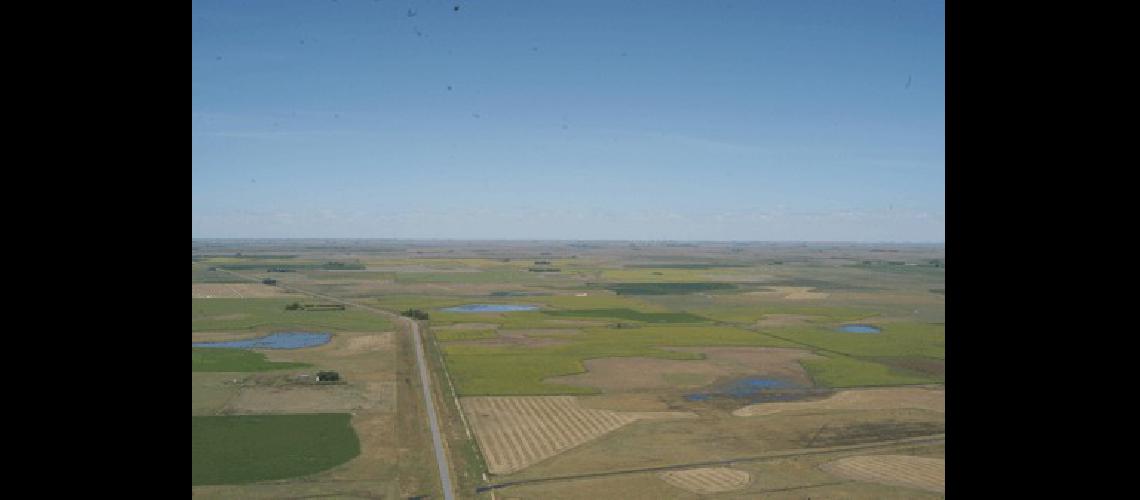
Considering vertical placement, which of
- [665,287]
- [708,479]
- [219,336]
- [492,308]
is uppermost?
Result: [665,287]

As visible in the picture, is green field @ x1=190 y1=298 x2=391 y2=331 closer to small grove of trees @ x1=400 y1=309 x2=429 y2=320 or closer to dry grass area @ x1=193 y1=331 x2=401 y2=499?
small grove of trees @ x1=400 y1=309 x2=429 y2=320

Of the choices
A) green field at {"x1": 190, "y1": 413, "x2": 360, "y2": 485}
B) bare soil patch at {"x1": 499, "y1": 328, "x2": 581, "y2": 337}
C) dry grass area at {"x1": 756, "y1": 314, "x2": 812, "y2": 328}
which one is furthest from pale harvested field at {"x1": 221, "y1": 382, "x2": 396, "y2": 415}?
dry grass area at {"x1": 756, "y1": 314, "x2": 812, "y2": 328}

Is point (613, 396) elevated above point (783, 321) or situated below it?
below

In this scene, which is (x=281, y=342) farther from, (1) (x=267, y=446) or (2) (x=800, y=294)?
(2) (x=800, y=294)

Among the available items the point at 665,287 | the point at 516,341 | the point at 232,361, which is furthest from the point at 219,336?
the point at 665,287

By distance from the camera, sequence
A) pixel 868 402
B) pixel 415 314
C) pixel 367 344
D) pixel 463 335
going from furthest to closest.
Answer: pixel 415 314 → pixel 463 335 → pixel 367 344 → pixel 868 402
